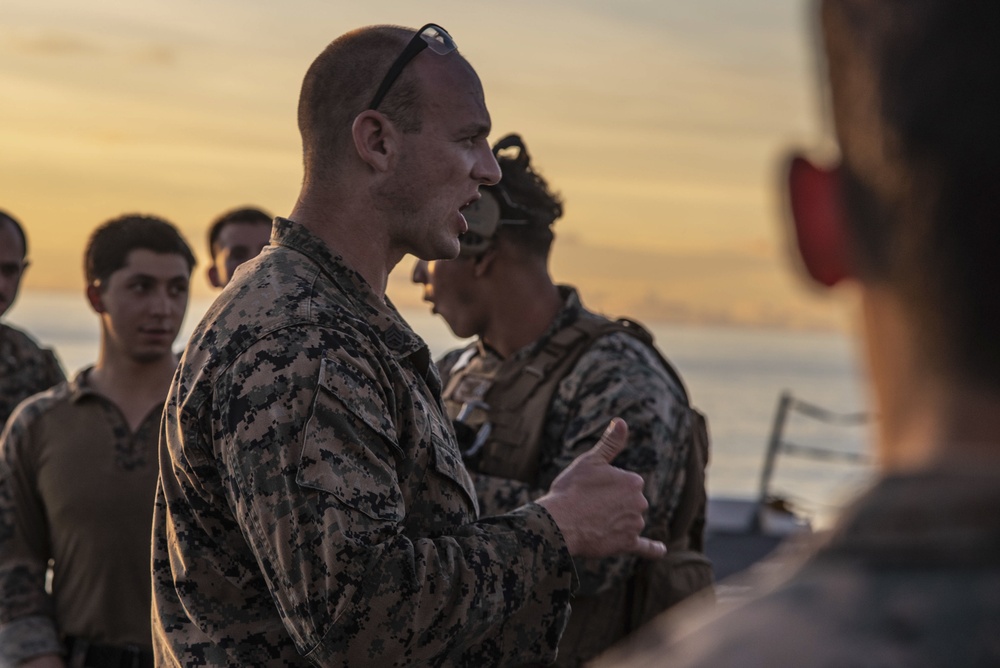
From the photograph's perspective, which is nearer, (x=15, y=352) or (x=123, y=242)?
(x=123, y=242)

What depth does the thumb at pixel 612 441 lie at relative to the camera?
267 centimetres

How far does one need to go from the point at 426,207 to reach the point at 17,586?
2.45 m

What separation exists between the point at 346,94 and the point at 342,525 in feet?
3.09

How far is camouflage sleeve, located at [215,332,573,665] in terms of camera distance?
7.38ft

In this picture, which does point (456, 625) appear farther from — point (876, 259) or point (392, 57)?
point (876, 259)

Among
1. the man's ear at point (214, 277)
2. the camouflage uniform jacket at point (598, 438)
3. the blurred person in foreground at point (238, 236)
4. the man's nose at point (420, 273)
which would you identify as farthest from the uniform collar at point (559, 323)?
the man's ear at point (214, 277)

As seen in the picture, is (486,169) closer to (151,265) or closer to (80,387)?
(80,387)

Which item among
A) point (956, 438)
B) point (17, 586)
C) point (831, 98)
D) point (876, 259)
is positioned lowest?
point (17, 586)

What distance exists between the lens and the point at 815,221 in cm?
114

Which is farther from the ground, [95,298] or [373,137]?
[373,137]

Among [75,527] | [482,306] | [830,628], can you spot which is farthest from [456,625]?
[75,527]

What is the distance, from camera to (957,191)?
36.9 inches

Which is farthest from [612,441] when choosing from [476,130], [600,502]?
[476,130]

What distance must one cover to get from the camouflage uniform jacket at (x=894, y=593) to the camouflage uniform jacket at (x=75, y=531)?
→ 381cm
